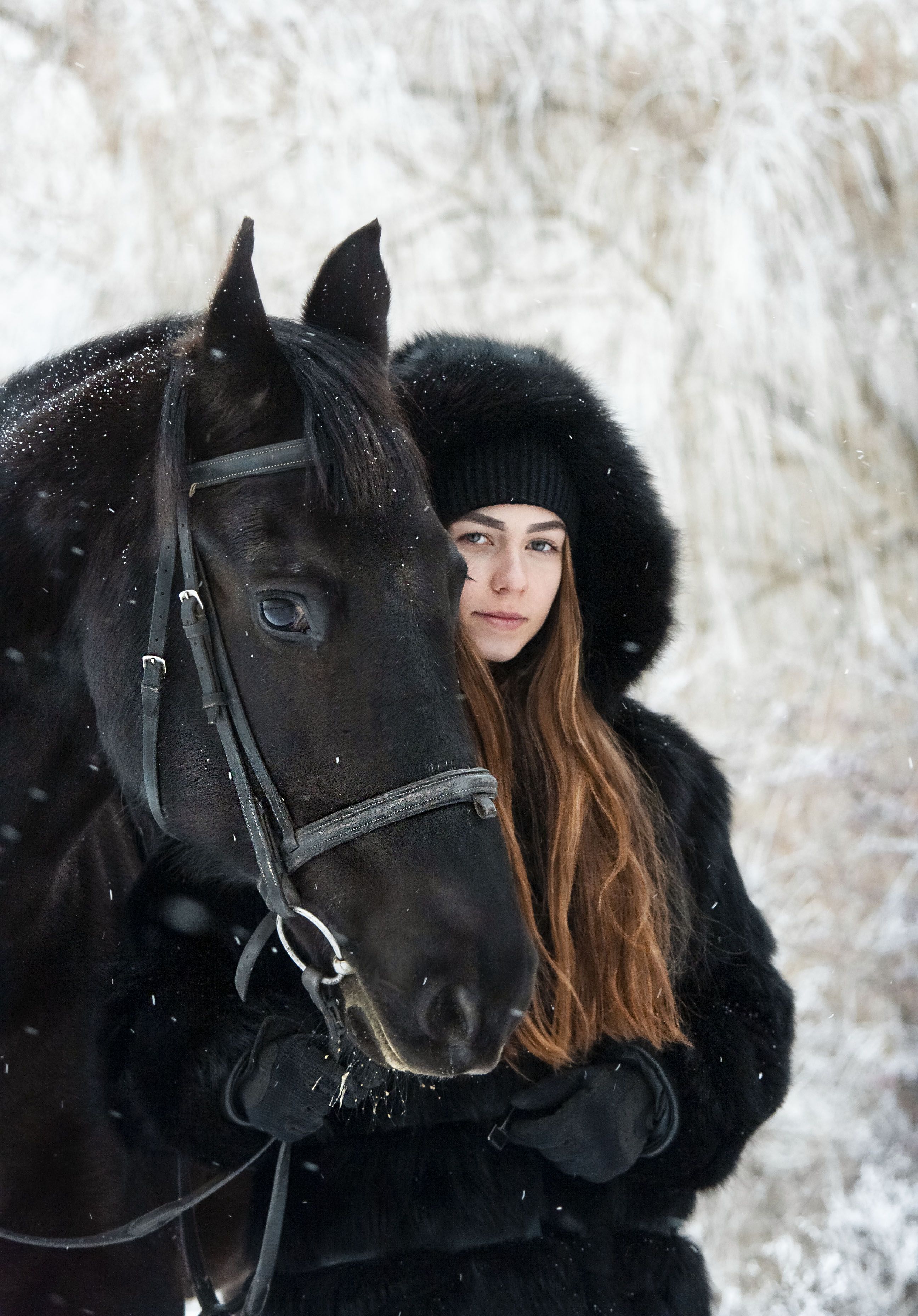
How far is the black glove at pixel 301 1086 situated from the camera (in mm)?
1567

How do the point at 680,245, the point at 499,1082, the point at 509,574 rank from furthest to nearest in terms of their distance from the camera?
the point at 680,245
the point at 509,574
the point at 499,1082

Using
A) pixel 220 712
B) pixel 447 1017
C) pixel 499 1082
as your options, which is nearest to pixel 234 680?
pixel 220 712

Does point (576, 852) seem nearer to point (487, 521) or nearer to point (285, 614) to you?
point (487, 521)

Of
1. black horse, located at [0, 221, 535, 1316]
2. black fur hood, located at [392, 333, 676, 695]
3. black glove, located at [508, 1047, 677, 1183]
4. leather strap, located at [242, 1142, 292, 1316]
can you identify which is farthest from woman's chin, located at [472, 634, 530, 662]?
leather strap, located at [242, 1142, 292, 1316]

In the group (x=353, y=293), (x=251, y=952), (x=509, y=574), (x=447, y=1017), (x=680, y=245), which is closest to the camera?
(x=447, y=1017)

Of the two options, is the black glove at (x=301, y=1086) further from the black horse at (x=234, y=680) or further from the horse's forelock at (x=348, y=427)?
the horse's forelock at (x=348, y=427)

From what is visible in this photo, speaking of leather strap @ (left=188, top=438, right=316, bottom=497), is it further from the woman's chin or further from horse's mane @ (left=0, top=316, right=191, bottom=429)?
the woman's chin

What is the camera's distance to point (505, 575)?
1.90 metres

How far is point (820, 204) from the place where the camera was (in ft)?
19.1

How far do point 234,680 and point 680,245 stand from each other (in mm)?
5300

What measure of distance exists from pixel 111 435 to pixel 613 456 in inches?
36.6

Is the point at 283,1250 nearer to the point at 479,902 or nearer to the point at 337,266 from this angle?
the point at 479,902

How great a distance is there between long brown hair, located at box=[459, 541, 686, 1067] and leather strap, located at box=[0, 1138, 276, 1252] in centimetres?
52

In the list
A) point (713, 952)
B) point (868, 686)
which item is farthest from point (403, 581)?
point (868, 686)
